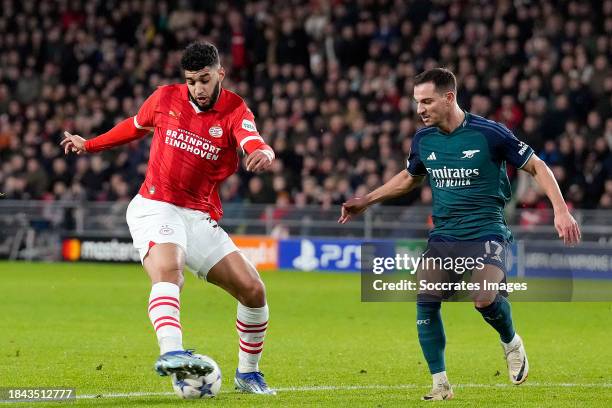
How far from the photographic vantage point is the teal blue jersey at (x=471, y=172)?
7.95m

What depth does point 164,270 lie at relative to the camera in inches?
296

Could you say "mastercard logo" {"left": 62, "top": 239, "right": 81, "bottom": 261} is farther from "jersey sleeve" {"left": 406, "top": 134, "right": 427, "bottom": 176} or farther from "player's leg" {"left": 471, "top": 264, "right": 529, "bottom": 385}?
"player's leg" {"left": 471, "top": 264, "right": 529, "bottom": 385}

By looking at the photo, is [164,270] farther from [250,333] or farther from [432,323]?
[432,323]

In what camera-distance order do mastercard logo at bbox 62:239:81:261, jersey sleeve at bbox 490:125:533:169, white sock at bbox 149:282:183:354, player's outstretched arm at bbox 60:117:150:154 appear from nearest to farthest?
1. white sock at bbox 149:282:183:354
2. jersey sleeve at bbox 490:125:533:169
3. player's outstretched arm at bbox 60:117:150:154
4. mastercard logo at bbox 62:239:81:261

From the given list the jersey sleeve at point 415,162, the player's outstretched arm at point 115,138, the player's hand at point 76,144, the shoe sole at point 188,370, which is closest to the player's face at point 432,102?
the jersey sleeve at point 415,162

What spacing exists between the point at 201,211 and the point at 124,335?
176 inches

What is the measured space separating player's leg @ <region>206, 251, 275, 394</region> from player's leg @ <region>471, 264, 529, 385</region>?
1447 mm

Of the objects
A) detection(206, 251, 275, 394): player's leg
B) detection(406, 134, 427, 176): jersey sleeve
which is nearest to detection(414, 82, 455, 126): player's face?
detection(406, 134, 427, 176): jersey sleeve

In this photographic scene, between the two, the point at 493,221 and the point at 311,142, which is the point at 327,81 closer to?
the point at 311,142

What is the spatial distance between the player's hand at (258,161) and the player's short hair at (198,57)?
0.74m

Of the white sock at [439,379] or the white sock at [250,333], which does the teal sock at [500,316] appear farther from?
the white sock at [250,333]

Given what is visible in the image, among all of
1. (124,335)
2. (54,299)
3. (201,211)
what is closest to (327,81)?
(54,299)

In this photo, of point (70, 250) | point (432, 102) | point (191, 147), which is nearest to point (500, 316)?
point (432, 102)

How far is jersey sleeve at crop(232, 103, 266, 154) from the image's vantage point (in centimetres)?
774
